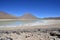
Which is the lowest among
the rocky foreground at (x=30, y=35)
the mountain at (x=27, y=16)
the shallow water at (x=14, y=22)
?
the rocky foreground at (x=30, y=35)

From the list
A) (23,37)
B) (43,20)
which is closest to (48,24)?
(43,20)

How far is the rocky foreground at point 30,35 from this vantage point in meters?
2.29

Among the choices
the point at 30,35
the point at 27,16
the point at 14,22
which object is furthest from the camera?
the point at 14,22

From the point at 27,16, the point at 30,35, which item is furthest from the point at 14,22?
the point at 30,35

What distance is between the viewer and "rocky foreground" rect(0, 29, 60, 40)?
229 cm

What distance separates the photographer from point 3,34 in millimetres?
2436

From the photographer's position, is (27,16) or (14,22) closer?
(27,16)

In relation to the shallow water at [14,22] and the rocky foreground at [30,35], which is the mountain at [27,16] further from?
the rocky foreground at [30,35]

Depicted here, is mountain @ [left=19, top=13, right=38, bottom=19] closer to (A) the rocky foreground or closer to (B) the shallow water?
(B) the shallow water

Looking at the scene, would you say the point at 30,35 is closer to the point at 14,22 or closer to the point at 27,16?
the point at 27,16

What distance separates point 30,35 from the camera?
234 centimetres

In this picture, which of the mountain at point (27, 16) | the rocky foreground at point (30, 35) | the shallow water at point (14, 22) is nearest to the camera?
the rocky foreground at point (30, 35)

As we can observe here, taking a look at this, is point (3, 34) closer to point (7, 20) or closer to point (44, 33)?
point (7, 20)

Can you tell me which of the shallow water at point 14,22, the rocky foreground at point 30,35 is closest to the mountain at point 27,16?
the shallow water at point 14,22
